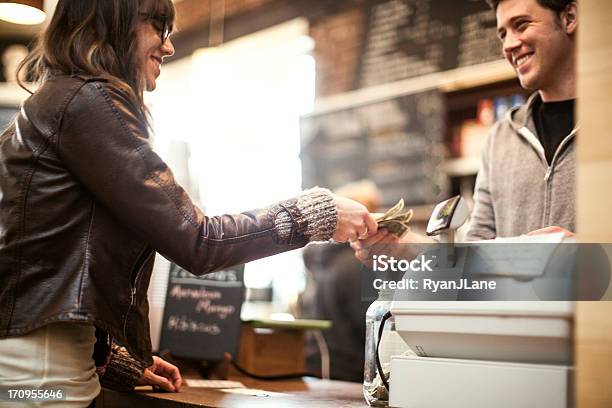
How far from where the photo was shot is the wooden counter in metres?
1.55

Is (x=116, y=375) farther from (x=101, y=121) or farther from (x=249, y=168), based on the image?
(x=249, y=168)

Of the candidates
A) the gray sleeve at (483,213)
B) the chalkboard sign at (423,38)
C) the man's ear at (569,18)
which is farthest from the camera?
the chalkboard sign at (423,38)

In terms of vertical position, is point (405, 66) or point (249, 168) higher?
point (405, 66)

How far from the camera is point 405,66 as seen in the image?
15.5 feet

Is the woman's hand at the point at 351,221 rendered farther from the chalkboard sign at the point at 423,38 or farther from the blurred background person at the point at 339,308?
the chalkboard sign at the point at 423,38

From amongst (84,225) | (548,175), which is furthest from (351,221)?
(548,175)

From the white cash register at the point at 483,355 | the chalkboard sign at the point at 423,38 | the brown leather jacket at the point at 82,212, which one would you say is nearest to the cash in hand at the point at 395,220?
the white cash register at the point at 483,355

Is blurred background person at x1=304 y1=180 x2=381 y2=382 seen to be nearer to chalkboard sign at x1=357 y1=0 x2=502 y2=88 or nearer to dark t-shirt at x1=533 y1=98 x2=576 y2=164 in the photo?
chalkboard sign at x1=357 y1=0 x2=502 y2=88

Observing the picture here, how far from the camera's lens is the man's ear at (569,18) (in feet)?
7.25

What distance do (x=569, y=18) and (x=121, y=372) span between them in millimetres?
1702

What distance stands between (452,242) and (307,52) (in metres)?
4.17

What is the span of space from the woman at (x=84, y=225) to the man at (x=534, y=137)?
118cm

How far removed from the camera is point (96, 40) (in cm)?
148

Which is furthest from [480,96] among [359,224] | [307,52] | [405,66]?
[359,224]
